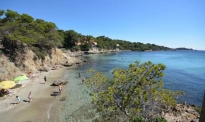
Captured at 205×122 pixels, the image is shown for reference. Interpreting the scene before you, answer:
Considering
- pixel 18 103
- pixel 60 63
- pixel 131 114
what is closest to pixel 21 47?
pixel 60 63

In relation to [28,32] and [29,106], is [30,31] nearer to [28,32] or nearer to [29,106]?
[28,32]

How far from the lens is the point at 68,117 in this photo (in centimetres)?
1454

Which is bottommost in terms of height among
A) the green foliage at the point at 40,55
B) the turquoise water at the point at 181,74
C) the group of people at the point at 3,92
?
the turquoise water at the point at 181,74

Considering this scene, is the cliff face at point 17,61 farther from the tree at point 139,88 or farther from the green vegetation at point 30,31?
the tree at point 139,88

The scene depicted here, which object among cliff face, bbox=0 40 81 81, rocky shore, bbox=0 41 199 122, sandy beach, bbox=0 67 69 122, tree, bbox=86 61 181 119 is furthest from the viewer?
cliff face, bbox=0 40 81 81

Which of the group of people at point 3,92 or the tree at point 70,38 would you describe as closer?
the group of people at point 3,92

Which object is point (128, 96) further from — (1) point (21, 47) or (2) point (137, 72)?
(1) point (21, 47)

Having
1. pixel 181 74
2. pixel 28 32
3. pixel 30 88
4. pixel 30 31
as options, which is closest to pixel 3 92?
pixel 30 88

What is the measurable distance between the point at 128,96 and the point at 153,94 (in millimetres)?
1634

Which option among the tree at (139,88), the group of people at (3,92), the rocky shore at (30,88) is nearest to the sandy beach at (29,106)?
the rocky shore at (30,88)

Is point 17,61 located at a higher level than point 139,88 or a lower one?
lower

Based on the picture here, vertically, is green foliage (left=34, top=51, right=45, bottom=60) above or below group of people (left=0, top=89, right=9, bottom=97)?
above

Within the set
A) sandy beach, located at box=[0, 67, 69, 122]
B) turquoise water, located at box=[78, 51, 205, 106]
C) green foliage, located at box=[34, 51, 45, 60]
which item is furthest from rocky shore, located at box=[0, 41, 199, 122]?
turquoise water, located at box=[78, 51, 205, 106]

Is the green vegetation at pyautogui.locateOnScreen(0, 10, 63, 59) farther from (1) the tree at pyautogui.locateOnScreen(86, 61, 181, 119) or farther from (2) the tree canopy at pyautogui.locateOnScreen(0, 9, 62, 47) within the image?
(1) the tree at pyautogui.locateOnScreen(86, 61, 181, 119)
